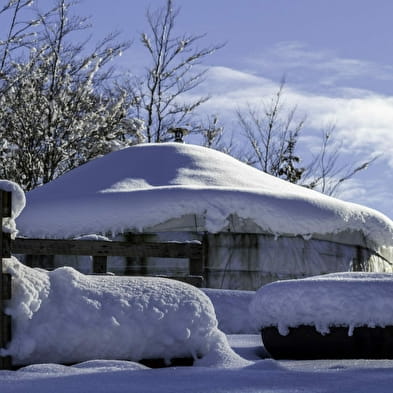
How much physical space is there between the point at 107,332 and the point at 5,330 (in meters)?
0.57

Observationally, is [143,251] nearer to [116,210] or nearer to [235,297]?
[235,297]

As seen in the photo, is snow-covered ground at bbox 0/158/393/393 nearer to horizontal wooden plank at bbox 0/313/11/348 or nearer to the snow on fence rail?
horizontal wooden plank at bbox 0/313/11/348

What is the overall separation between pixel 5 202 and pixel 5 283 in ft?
1.62

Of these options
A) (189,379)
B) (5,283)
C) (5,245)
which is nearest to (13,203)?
(5,245)

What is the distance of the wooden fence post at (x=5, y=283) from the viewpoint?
474cm

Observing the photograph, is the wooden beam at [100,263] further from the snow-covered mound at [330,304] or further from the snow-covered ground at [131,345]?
the snow-covered ground at [131,345]

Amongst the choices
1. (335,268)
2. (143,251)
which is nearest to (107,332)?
(143,251)

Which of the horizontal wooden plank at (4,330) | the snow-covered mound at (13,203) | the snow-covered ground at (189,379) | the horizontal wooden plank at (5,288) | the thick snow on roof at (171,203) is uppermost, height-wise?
the thick snow on roof at (171,203)

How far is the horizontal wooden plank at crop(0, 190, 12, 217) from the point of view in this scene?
4996 mm

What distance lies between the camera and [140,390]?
3.74 meters

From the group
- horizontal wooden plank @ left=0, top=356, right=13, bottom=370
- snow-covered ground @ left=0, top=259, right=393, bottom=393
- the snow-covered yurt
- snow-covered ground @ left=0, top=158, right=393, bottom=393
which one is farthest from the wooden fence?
horizontal wooden plank @ left=0, top=356, right=13, bottom=370

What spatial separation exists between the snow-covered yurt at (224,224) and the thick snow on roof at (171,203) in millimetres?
15

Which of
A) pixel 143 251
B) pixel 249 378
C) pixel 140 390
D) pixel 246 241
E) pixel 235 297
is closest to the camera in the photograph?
pixel 140 390

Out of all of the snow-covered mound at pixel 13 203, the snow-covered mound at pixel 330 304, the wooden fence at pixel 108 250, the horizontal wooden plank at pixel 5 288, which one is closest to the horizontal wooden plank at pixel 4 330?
the horizontal wooden plank at pixel 5 288
